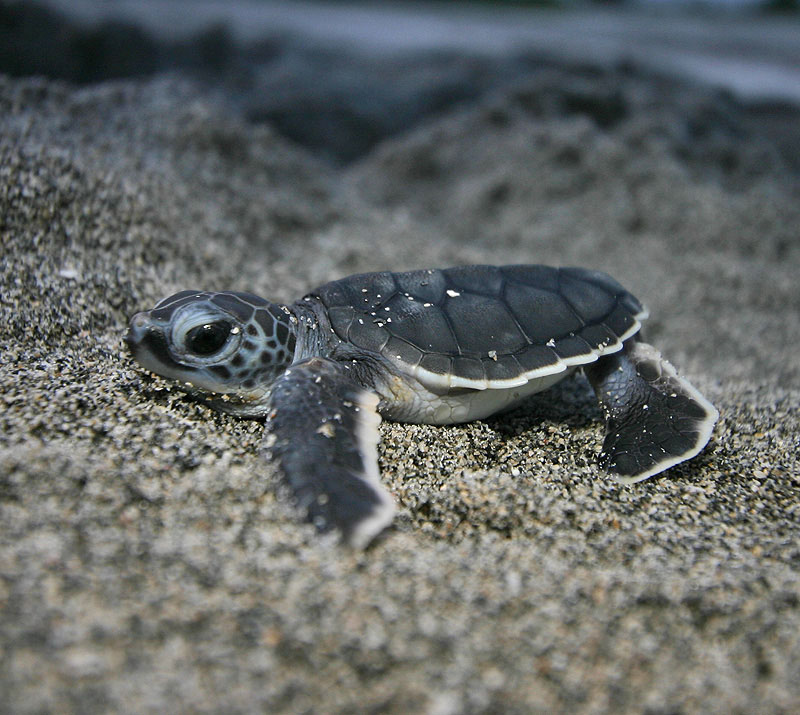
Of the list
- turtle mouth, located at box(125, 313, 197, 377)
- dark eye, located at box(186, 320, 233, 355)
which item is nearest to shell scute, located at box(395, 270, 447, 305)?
dark eye, located at box(186, 320, 233, 355)

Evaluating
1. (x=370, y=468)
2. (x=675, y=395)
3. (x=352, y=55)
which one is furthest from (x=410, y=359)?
(x=352, y=55)

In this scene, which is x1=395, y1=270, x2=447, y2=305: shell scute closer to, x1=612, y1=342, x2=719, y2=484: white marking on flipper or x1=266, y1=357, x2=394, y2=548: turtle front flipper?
x1=266, y1=357, x2=394, y2=548: turtle front flipper

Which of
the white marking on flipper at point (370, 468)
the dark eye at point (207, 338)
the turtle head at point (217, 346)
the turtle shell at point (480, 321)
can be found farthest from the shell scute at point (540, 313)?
the dark eye at point (207, 338)

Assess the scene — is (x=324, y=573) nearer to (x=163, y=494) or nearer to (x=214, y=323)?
(x=163, y=494)

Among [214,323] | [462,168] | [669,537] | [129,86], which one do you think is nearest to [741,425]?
[669,537]

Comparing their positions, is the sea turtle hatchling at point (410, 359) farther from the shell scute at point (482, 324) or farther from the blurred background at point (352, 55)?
the blurred background at point (352, 55)

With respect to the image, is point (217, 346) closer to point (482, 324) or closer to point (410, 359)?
point (410, 359)
